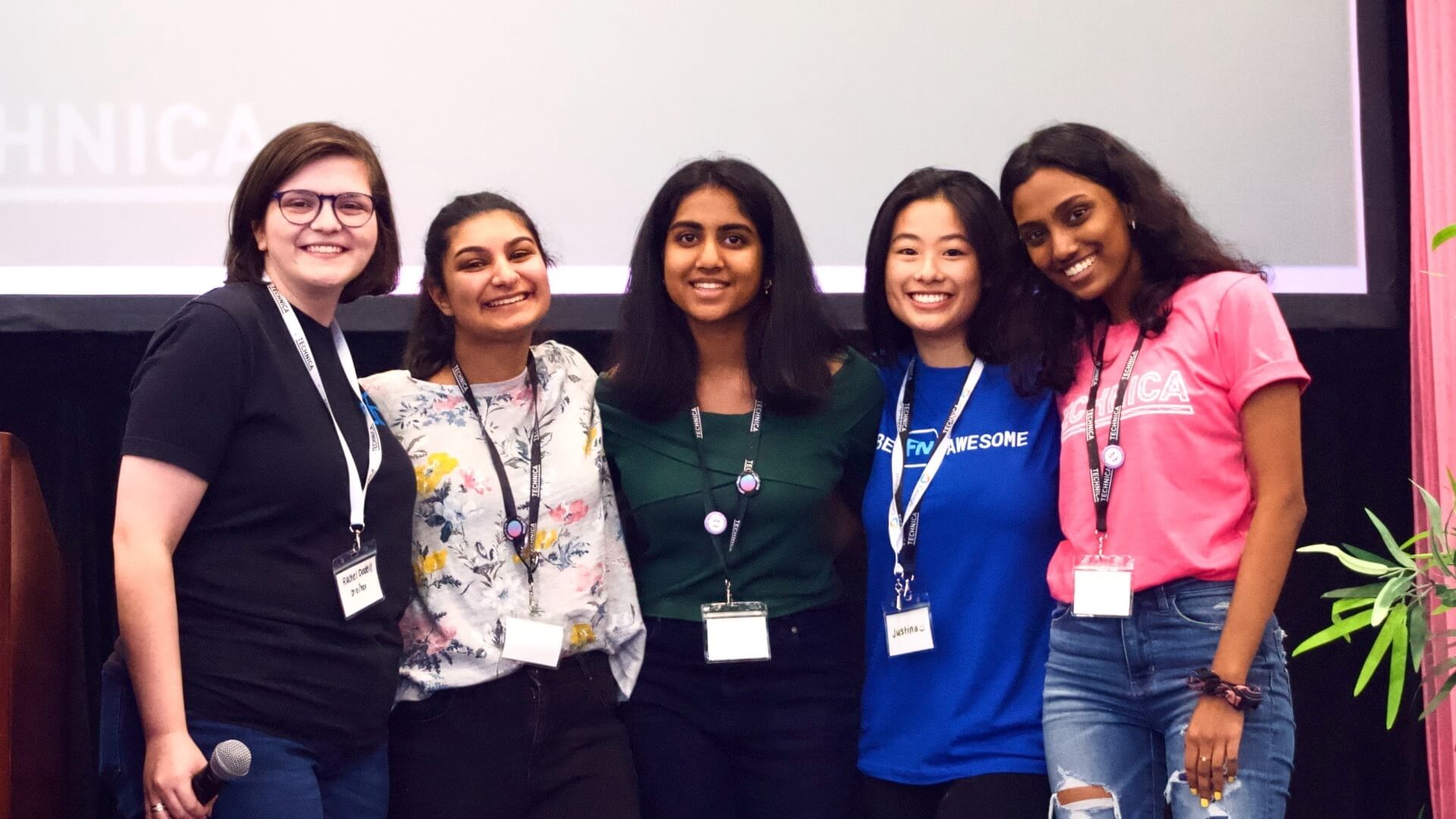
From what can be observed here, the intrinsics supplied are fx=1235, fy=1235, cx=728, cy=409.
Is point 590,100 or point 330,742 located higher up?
point 590,100

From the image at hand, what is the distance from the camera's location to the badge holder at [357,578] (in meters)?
1.72

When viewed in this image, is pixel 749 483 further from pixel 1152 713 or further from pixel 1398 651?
pixel 1398 651

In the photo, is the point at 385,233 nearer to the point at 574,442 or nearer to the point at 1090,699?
the point at 574,442

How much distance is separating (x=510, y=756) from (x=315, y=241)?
84 centimetres

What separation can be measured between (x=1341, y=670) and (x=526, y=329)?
220cm

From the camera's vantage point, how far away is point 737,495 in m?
2.12

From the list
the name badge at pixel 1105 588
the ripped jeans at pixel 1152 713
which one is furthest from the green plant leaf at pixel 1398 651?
the name badge at pixel 1105 588

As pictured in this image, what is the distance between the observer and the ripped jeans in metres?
1.74

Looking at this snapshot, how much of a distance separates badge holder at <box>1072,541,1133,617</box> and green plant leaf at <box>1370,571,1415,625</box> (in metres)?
0.32

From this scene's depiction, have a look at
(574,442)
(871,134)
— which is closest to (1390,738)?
(871,134)

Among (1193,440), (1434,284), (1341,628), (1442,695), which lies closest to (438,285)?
(1193,440)

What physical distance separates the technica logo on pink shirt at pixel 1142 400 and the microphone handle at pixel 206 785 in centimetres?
132

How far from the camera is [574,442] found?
2.13 m

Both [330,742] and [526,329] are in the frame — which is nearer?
[330,742]
